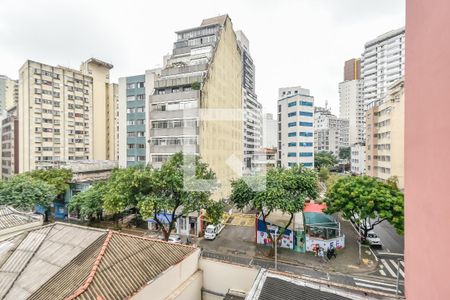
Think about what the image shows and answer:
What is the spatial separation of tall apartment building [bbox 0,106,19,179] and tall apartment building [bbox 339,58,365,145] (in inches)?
3971

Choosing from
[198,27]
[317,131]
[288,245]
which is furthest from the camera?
[317,131]

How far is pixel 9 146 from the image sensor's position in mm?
46219

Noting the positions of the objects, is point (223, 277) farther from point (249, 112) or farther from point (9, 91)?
point (9, 91)

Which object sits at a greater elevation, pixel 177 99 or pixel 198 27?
pixel 198 27

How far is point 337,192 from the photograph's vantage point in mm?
18578

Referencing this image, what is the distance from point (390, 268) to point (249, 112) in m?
44.0

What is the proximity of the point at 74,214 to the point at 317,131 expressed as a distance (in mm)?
85940

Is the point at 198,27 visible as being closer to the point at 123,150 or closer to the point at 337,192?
the point at 123,150

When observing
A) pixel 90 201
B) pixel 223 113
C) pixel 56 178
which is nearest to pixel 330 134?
pixel 223 113

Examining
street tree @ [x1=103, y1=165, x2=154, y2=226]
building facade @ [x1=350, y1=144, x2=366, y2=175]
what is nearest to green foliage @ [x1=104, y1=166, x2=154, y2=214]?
street tree @ [x1=103, y1=165, x2=154, y2=226]

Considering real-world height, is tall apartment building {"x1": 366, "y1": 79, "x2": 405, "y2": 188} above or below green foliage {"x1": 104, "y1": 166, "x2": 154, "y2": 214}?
above

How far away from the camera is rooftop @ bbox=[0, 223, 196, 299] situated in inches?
258

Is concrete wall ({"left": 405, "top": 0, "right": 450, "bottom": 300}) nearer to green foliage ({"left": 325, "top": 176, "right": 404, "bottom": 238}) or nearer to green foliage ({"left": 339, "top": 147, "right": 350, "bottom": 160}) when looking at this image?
green foliage ({"left": 325, "top": 176, "right": 404, "bottom": 238})

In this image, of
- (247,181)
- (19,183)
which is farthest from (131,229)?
(247,181)
